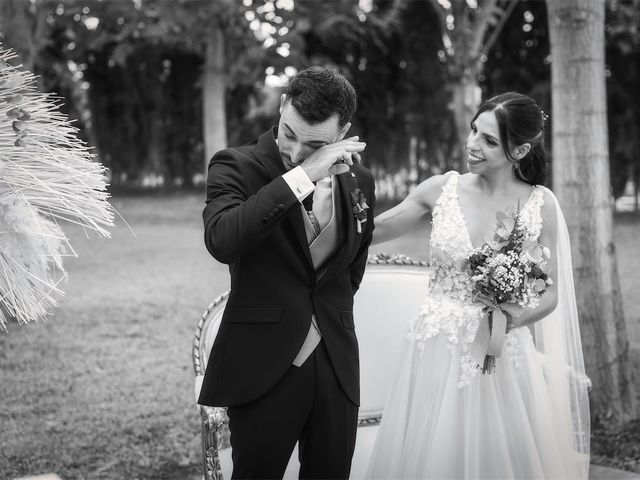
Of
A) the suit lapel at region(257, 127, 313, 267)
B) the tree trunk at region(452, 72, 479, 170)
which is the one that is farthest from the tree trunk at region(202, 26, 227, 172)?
the suit lapel at region(257, 127, 313, 267)

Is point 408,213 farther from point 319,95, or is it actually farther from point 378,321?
point 319,95

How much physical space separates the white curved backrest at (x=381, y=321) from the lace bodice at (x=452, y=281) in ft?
0.60

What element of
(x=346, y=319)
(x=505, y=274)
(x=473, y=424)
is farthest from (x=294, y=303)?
(x=473, y=424)

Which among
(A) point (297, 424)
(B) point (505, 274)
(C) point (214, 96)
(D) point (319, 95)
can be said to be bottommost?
(A) point (297, 424)

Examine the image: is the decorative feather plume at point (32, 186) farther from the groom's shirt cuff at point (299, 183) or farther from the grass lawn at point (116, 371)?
the grass lawn at point (116, 371)

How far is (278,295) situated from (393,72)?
1389 centimetres

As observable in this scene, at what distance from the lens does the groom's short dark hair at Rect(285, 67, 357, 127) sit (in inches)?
84.2

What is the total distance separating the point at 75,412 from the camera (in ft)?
16.5

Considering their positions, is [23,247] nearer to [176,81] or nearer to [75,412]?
[75,412]

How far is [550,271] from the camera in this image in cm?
297

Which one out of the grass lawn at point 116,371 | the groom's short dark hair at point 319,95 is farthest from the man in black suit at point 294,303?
the grass lawn at point 116,371

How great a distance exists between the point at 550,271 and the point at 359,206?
1108 millimetres

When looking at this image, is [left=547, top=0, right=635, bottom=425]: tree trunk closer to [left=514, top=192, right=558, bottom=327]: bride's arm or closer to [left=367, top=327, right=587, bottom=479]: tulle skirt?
[left=514, top=192, right=558, bottom=327]: bride's arm

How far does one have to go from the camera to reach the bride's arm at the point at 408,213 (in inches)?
130
